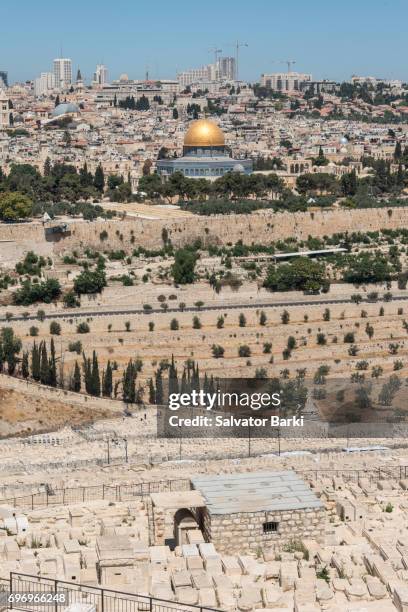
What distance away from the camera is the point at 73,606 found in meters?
12.2

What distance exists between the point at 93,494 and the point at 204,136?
45.8m

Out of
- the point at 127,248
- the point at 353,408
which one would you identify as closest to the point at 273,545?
the point at 353,408

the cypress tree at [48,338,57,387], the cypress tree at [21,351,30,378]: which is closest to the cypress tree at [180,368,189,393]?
the cypress tree at [48,338,57,387]

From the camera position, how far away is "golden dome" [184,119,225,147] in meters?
63.0

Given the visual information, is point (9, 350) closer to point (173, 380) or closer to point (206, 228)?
point (173, 380)

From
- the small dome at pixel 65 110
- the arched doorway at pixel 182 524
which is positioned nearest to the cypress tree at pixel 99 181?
the arched doorway at pixel 182 524

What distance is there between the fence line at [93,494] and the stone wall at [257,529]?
268 cm

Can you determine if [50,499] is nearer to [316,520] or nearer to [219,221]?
[316,520]

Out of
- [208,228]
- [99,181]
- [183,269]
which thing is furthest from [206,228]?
[99,181]

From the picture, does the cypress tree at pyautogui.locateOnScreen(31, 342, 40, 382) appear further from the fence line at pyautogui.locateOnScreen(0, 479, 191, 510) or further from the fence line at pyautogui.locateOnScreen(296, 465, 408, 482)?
the fence line at pyautogui.locateOnScreen(296, 465, 408, 482)

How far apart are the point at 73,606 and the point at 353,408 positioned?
16.8 meters

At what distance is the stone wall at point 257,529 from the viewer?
15.2 metres

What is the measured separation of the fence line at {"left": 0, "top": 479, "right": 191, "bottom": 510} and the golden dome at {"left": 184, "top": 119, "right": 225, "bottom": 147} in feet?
148

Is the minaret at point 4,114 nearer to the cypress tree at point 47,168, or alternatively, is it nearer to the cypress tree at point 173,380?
the cypress tree at point 47,168
